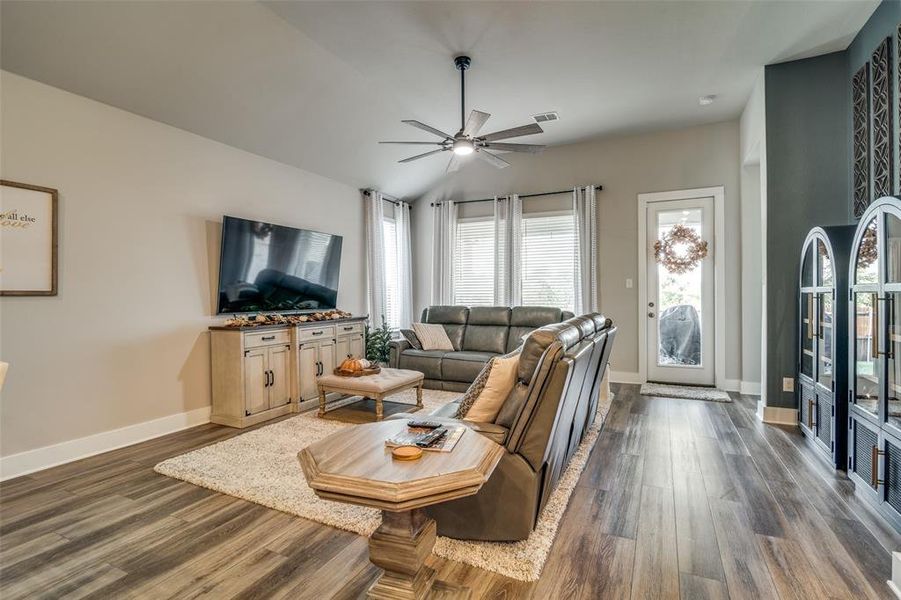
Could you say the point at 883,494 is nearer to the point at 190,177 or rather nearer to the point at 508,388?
the point at 508,388

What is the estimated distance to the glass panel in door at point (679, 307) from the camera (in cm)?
555

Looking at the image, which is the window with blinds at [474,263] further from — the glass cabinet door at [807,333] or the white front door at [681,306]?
the glass cabinet door at [807,333]

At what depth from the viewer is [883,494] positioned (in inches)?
91.0

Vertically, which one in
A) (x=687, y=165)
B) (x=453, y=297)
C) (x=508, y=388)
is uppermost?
(x=687, y=165)

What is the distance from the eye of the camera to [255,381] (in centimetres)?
399

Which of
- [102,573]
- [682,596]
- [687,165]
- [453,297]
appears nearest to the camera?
[682,596]

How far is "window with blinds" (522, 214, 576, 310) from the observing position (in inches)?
243

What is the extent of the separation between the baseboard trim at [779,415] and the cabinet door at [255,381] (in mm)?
4606

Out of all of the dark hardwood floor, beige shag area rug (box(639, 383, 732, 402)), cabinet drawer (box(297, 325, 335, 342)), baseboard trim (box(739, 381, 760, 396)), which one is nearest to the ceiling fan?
cabinet drawer (box(297, 325, 335, 342))

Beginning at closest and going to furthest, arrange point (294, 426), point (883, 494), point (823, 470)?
1. point (883, 494)
2. point (823, 470)
3. point (294, 426)

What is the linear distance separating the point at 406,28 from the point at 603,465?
3.57 m

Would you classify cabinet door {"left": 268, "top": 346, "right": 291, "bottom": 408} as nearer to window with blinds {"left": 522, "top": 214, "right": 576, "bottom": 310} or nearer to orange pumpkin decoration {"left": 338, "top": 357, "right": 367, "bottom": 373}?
orange pumpkin decoration {"left": 338, "top": 357, "right": 367, "bottom": 373}

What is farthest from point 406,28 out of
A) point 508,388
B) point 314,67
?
point 508,388

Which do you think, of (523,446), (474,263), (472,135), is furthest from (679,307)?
(523,446)
